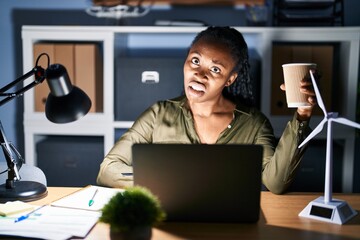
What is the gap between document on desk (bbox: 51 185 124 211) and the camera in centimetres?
128

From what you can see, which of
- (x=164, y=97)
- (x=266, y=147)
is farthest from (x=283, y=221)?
(x=164, y=97)

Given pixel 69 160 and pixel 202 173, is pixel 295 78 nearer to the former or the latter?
pixel 202 173

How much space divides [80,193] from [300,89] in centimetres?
73

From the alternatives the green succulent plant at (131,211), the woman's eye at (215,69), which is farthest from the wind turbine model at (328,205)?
the woman's eye at (215,69)

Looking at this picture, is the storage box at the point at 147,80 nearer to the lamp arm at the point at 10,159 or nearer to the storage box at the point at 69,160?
the storage box at the point at 69,160

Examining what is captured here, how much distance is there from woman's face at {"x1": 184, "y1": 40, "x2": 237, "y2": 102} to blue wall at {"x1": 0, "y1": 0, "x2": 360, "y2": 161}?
2.93ft

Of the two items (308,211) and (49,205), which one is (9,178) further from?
(308,211)

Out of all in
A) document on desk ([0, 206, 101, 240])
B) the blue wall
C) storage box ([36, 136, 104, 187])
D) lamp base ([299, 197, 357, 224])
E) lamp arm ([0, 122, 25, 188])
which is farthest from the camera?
the blue wall

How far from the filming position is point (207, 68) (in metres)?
1.78

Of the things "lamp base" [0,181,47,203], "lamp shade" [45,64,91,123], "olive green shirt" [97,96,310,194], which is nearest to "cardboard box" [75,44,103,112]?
"olive green shirt" [97,96,310,194]

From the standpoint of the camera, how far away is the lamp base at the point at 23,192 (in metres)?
1.34

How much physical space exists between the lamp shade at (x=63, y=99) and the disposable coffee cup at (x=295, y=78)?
0.56m

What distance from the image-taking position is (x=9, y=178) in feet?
4.54

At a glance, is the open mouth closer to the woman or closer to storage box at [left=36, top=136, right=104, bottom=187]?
the woman
